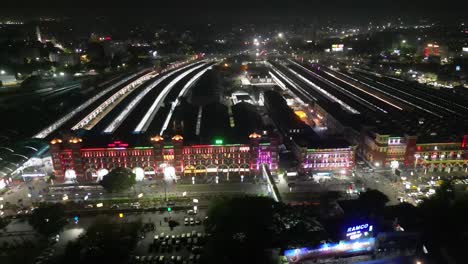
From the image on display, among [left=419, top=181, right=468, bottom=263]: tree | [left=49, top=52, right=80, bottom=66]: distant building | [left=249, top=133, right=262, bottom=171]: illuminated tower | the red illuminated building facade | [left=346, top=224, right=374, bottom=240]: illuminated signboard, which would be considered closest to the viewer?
[left=346, top=224, right=374, bottom=240]: illuminated signboard

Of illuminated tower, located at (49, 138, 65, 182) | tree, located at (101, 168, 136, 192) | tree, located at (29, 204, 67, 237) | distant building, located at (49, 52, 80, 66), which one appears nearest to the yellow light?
tree, located at (101, 168, 136, 192)

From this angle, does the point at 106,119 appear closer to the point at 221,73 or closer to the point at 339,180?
the point at 339,180

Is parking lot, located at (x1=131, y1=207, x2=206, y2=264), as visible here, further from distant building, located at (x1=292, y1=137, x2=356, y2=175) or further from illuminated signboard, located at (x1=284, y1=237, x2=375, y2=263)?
distant building, located at (x1=292, y1=137, x2=356, y2=175)

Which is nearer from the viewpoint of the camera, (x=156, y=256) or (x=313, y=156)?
(x=156, y=256)

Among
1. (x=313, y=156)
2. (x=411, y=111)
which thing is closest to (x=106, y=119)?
(x=313, y=156)

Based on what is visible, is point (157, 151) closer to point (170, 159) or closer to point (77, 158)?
point (170, 159)
